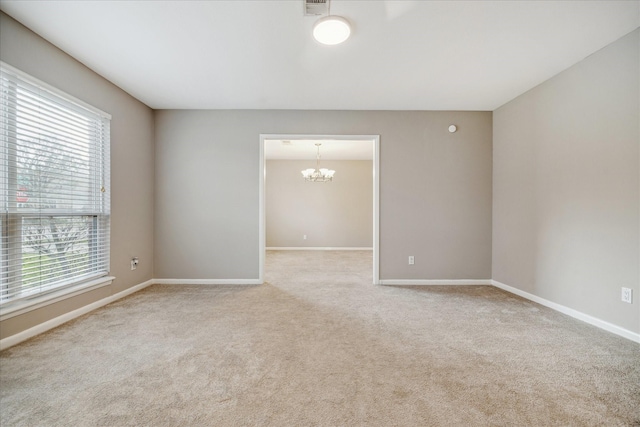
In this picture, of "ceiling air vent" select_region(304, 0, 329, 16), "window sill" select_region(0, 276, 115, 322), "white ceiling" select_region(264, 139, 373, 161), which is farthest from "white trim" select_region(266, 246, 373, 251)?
"ceiling air vent" select_region(304, 0, 329, 16)

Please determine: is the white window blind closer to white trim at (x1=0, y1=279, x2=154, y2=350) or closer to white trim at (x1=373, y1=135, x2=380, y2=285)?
white trim at (x1=0, y1=279, x2=154, y2=350)

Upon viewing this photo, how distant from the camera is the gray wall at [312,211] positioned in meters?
8.12

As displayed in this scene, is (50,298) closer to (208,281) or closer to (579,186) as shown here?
(208,281)

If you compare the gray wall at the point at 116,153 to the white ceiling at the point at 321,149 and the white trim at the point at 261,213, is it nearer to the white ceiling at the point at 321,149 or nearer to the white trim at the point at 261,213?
the white trim at the point at 261,213

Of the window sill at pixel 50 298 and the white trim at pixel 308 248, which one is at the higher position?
the window sill at pixel 50 298

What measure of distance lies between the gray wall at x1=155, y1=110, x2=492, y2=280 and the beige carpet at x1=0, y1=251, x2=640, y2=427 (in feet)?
3.43

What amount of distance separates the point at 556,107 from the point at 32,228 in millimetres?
5241

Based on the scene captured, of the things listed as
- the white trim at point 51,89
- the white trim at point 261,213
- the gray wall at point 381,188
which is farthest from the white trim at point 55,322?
the white trim at point 51,89

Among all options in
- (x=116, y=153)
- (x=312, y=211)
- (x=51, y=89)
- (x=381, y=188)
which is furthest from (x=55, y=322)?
(x=312, y=211)

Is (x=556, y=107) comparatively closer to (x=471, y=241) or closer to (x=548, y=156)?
(x=548, y=156)

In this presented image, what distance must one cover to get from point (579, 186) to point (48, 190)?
16.6ft

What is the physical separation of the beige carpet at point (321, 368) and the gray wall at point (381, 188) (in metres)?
1.04

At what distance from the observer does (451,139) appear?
13.7 feet

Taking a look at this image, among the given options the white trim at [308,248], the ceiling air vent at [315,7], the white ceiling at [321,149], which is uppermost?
the white ceiling at [321,149]
